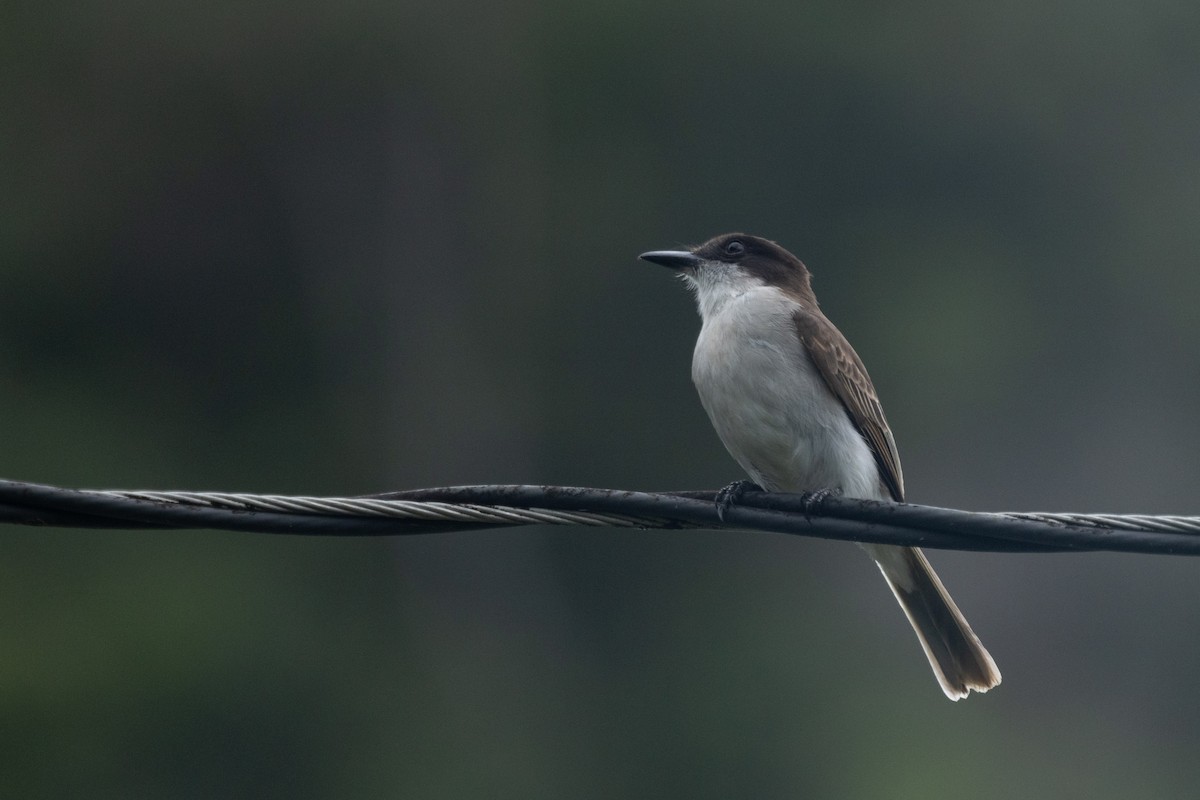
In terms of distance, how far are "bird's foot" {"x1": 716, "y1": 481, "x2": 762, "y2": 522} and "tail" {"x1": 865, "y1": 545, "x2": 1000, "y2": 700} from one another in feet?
2.25

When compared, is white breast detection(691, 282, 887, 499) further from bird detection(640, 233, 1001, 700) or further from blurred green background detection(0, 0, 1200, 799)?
blurred green background detection(0, 0, 1200, 799)

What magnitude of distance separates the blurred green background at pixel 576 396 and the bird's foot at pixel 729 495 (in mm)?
10698

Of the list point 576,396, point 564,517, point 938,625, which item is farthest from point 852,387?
point 576,396

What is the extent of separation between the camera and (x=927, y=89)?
1962 cm

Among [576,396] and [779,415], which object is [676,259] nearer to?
[779,415]

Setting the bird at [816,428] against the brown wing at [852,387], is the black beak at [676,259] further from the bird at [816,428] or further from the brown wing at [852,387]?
the brown wing at [852,387]

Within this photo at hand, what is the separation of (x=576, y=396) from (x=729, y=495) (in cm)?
1355

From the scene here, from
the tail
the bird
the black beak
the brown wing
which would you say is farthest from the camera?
the black beak

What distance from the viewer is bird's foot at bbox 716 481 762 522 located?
3.15 meters

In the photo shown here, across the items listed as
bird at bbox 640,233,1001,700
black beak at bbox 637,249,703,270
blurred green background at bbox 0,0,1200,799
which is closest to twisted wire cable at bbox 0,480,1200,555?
bird at bbox 640,233,1001,700

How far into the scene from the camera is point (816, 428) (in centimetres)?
489

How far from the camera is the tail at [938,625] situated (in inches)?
185

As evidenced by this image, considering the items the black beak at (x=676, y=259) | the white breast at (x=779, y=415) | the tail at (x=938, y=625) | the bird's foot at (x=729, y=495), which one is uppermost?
the black beak at (x=676, y=259)

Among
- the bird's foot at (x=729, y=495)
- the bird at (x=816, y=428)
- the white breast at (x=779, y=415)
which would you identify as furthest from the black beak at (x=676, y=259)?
the bird's foot at (x=729, y=495)
